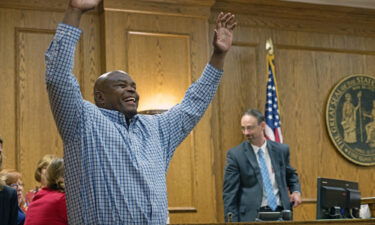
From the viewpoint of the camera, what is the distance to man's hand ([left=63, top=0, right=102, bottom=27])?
2.56 metres

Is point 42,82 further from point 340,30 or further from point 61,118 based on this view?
point 61,118

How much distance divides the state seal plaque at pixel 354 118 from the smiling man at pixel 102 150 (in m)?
5.25

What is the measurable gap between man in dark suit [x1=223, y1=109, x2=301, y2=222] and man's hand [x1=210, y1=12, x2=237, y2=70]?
2856 mm

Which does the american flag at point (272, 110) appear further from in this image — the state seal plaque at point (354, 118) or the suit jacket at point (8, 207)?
the suit jacket at point (8, 207)

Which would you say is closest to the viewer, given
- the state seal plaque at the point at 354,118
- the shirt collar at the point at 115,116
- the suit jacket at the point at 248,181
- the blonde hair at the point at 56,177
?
the shirt collar at the point at 115,116

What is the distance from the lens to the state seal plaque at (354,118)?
782cm

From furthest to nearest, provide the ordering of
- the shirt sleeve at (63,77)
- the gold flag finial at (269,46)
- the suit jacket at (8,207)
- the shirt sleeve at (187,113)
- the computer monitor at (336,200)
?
the gold flag finial at (269,46) → the computer monitor at (336,200) → the suit jacket at (8,207) → the shirt sleeve at (187,113) → the shirt sleeve at (63,77)

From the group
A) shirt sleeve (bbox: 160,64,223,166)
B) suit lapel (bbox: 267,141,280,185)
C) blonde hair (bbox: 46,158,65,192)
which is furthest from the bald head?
suit lapel (bbox: 267,141,280,185)

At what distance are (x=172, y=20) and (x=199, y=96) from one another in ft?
13.6

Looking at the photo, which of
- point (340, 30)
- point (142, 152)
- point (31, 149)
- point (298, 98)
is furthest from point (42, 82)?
point (142, 152)

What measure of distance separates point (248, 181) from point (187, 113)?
120 inches

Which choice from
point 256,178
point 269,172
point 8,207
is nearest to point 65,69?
point 8,207

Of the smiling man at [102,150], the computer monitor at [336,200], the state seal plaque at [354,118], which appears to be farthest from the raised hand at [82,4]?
the state seal plaque at [354,118]

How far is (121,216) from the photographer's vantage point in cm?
259
